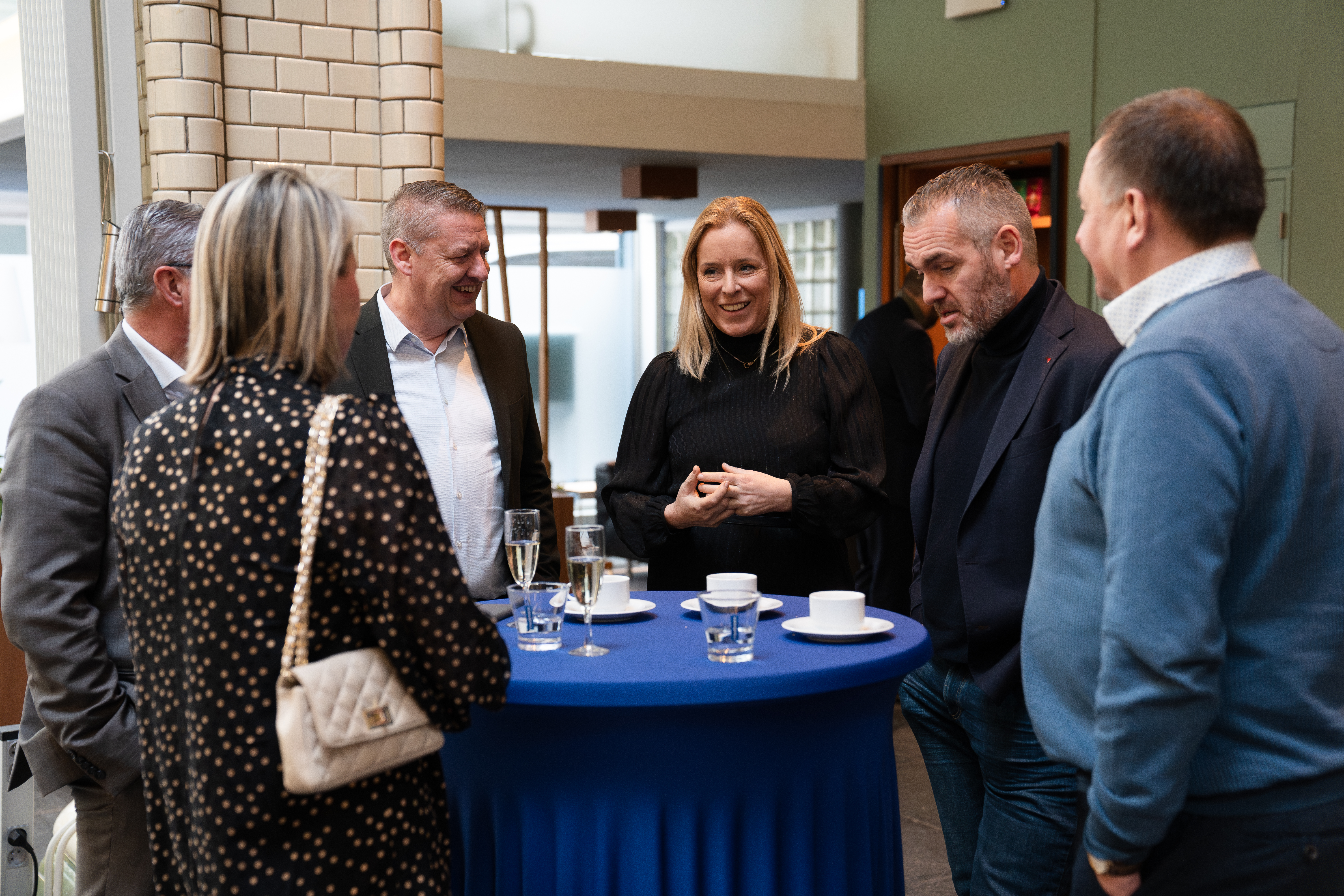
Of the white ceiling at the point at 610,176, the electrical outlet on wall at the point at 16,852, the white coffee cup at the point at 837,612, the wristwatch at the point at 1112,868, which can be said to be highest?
the white ceiling at the point at 610,176

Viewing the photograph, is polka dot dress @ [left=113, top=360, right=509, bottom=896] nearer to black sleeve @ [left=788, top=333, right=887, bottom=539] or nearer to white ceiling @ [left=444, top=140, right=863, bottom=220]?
black sleeve @ [left=788, top=333, right=887, bottom=539]

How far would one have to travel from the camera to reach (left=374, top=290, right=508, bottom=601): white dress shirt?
2672mm

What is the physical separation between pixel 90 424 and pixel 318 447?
Answer: 0.82 meters

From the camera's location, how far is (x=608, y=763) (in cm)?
182

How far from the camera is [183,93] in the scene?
10.3ft

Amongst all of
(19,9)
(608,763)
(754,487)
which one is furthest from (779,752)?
(19,9)

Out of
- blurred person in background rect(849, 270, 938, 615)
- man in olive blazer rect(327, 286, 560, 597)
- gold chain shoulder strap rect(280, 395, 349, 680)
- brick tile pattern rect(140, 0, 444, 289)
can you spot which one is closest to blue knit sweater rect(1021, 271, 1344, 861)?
gold chain shoulder strap rect(280, 395, 349, 680)

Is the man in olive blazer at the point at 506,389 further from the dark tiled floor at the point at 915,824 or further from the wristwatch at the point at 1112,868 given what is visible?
the wristwatch at the point at 1112,868

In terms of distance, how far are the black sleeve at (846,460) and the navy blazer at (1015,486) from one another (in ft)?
1.43

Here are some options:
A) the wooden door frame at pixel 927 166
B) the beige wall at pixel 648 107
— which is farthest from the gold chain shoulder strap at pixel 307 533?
the wooden door frame at pixel 927 166

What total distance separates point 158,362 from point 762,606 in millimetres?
1200

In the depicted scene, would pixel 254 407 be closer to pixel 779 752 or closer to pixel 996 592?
pixel 779 752

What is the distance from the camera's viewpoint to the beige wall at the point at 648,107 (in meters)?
6.98

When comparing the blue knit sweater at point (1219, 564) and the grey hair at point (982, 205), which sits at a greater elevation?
the grey hair at point (982, 205)
